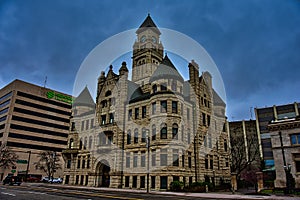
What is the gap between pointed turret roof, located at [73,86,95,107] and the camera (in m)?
54.1

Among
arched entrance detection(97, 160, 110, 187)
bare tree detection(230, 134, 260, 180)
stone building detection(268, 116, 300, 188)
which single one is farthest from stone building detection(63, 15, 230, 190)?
stone building detection(268, 116, 300, 188)

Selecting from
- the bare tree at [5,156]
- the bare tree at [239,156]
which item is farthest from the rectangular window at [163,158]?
the bare tree at [5,156]

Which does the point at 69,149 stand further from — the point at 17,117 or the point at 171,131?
the point at 17,117

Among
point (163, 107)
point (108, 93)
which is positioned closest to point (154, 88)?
point (163, 107)

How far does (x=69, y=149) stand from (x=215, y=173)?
28.7 metres

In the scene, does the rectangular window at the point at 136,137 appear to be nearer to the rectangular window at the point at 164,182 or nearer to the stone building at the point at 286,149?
the rectangular window at the point at 164,182

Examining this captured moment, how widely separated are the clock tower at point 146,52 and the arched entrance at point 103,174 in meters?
22.3

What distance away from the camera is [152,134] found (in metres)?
37.9

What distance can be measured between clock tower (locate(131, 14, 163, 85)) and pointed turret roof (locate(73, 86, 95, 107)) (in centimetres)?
1164

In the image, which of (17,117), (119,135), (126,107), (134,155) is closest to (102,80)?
(126,107)

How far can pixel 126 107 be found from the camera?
143 feet

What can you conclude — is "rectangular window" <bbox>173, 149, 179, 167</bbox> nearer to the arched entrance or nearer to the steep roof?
the steep roof

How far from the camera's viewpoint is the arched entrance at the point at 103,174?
137 ft

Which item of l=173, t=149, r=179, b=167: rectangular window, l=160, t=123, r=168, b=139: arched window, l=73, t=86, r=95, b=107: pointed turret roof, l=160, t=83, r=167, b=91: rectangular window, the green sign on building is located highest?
the green sign on building
